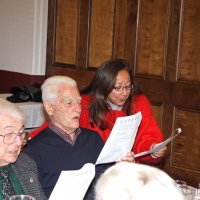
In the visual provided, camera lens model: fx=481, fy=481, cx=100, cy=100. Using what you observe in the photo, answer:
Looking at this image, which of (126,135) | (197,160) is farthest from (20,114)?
(197,160)

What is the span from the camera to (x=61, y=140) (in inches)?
104

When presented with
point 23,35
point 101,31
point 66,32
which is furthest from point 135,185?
point 23,35

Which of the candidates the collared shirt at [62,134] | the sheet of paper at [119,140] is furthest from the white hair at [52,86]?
the sheet of paper at [119,140]

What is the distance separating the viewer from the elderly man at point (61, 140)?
2549 mm

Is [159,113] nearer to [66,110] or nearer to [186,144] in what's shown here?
[186,144]

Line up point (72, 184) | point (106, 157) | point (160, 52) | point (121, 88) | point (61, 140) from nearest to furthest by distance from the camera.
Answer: point (72, 184) < point (106, 157) < point (61, 140) < point (121, 88) < point (160, 52)

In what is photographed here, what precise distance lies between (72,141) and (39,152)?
0.74 ft

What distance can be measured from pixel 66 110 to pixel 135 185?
162cm

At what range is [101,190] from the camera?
1.15 metres

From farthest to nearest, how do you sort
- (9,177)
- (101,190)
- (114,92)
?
1. (114,92)
2. (9,177)
3. (101,190)

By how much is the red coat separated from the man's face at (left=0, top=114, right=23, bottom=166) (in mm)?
1047

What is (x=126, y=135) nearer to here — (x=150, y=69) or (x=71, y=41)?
(x=150, y=69)

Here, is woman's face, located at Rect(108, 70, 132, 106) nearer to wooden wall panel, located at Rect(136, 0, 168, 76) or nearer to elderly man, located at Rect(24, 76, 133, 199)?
elderly man, located at Rect(24, 76, 133, 199)

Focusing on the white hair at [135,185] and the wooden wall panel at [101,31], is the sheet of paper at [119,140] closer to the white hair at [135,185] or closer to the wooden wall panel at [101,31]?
the white hair at [135,185]
